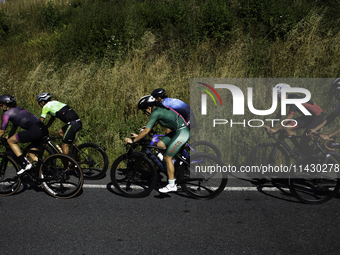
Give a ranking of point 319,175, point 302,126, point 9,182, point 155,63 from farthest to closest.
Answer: point 155,63 → point 302,126 → point 9,182 → point 319,175

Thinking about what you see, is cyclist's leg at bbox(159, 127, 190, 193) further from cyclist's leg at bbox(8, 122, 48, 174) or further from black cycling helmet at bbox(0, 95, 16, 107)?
black cycling helmet at bbox(0, 95, 16, 107)

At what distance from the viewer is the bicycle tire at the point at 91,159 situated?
236 inches

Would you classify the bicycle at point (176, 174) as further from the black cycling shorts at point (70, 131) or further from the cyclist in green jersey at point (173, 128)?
the black cycling shorts at point (70, 131)

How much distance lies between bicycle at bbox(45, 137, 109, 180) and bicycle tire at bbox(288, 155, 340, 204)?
3665 millimetres

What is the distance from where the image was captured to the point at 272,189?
516 cm

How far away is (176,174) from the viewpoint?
499 centimetres

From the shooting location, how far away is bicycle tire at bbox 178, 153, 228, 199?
4770 mm

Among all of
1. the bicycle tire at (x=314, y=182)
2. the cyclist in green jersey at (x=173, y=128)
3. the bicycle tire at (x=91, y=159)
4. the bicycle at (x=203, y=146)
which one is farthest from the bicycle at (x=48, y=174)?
the bicycle tire at (x=314, y=182)

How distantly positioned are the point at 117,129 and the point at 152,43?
4.51 metres

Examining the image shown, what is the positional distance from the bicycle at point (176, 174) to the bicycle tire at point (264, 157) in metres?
1.29

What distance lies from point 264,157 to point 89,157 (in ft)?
12.2

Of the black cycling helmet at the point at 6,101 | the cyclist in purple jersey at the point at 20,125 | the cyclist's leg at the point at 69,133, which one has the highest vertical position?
the black cycling helmet at the point at 6,101

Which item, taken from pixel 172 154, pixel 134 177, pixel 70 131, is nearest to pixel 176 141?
pixel 172 154

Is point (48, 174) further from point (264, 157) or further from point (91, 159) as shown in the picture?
point (264, 157)
